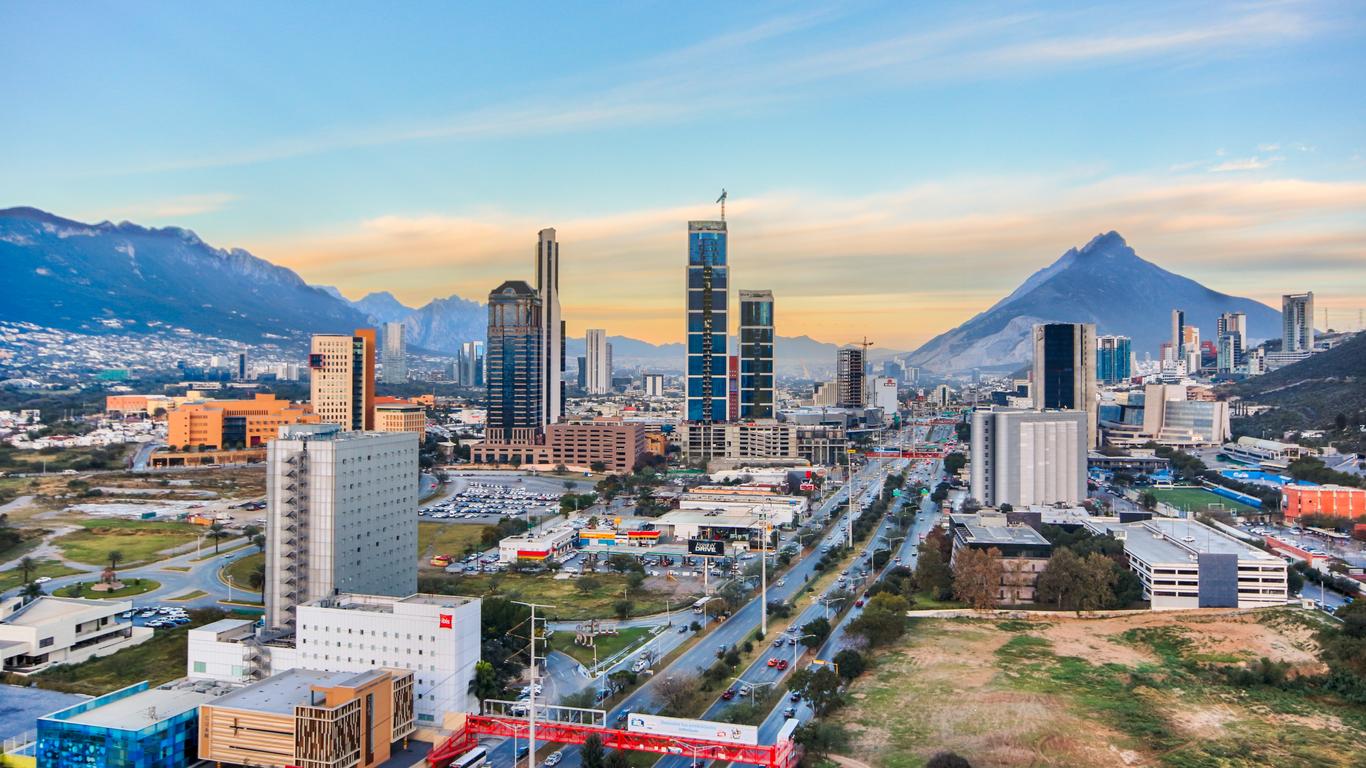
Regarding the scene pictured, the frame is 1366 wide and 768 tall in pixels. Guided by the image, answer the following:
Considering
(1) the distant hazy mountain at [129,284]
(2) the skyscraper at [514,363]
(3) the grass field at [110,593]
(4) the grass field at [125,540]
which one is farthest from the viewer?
(1) the distant hazy mountain at [129,284]

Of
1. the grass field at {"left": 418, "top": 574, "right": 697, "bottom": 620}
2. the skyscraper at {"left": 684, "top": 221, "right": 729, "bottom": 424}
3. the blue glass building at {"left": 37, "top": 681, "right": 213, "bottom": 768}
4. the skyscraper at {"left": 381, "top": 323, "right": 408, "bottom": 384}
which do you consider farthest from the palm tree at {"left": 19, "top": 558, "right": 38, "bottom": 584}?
the skyscraper at {"left": 381, "top": 323, "right": 408, "bottom": 384}

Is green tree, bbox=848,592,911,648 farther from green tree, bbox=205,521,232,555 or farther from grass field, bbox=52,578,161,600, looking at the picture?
green tree, bbox=205,521,232,555

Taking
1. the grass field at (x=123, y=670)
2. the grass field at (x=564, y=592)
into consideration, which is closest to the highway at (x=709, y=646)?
the grass field at (x=564, y=592)

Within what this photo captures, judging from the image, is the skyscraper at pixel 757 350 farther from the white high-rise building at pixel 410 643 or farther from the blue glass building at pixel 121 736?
the blue glass building at pixel 121 736

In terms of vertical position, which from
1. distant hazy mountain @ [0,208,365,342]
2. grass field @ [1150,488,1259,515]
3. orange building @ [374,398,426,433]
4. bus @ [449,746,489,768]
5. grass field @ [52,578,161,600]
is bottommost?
bus @ [449,746,489,768]

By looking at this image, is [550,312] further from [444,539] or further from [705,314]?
[444,539]

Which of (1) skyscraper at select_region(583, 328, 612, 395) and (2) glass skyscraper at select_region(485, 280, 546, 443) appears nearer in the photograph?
(2) glass skyscraper at select_region(485, 280, 546, 443)
